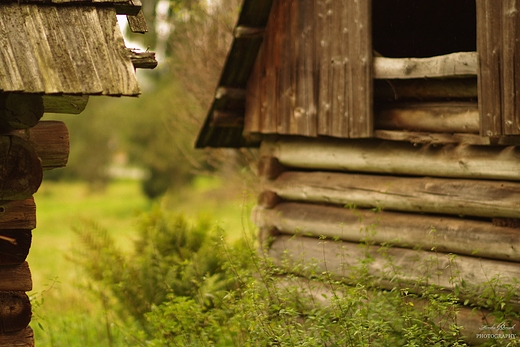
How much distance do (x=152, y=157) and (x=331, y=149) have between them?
61.2ft

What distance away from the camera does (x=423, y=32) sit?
8.20 metres

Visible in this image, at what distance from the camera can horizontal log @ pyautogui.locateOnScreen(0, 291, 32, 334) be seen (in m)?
4.80

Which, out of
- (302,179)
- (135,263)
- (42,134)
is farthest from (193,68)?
(42,134)

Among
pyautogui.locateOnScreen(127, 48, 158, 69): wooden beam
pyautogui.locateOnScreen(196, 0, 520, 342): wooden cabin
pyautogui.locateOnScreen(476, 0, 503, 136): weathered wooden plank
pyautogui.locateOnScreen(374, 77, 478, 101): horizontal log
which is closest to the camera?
pyautogui.locateOnScreen(127, 48, 158, 69): wooden beam

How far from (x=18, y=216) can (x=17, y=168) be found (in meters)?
0.85

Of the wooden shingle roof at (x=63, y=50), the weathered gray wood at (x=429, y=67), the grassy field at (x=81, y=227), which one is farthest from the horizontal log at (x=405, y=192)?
the wooden shingle roof at (x=63, y=50)

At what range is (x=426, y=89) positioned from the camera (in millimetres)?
6016

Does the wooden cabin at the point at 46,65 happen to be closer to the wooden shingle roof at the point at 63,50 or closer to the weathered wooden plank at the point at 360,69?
the wooden shingle roof at the point at 63,50

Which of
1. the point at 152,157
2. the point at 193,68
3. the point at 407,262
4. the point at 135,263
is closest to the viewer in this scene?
the point at 407,262

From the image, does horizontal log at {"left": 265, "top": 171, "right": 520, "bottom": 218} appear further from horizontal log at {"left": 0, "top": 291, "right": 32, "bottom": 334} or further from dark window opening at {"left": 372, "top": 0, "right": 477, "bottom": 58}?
horizontal log at {"left": 0, "top": 291, "right": 32, "bottom": 334}

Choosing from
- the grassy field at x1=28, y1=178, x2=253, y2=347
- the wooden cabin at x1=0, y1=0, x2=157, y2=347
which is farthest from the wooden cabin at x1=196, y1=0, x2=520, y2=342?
the wooden cabin at x1=0, y1=0, x2=157, y2=347

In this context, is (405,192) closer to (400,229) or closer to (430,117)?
(400,229)

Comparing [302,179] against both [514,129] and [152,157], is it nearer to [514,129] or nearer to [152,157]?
[514,129]

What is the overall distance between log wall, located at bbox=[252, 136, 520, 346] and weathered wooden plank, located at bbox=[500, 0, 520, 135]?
0.31 m
